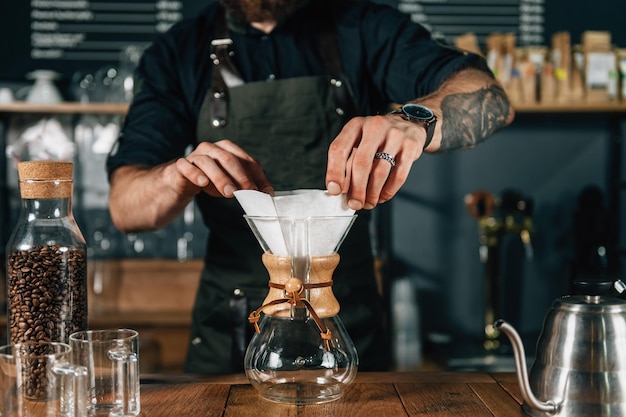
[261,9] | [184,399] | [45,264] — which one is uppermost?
[261,9]

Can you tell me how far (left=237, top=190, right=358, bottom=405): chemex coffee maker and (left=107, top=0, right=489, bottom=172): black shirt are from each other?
84cm

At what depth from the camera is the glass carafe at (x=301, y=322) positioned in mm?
1043

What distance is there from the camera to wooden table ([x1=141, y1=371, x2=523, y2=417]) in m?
1.05

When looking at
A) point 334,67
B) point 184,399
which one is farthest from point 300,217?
point 334,67

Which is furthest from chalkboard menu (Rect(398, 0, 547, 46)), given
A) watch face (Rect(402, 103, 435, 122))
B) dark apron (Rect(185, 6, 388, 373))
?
watch face (Rect(402, 103, 435, 122))

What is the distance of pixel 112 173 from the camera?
1.84 metres

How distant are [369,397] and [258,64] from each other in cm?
106

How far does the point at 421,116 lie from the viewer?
1333 millimetres

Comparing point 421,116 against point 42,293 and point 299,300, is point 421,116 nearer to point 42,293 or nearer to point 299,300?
point 299,300

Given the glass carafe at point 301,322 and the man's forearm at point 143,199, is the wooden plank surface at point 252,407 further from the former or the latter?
the man's forearm at point 143,199

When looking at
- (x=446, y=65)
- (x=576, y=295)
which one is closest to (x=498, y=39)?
(x=446, y=65)

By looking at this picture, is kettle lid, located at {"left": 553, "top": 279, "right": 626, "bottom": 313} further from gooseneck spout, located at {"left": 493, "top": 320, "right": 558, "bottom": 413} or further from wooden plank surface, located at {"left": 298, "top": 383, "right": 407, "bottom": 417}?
wooden plank surface, located at {"left": 298, "top": 383, "right": 407, "bottom": 417}

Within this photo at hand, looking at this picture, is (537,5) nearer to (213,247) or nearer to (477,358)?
(477,358)

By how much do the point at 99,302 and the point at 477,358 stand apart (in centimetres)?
160
